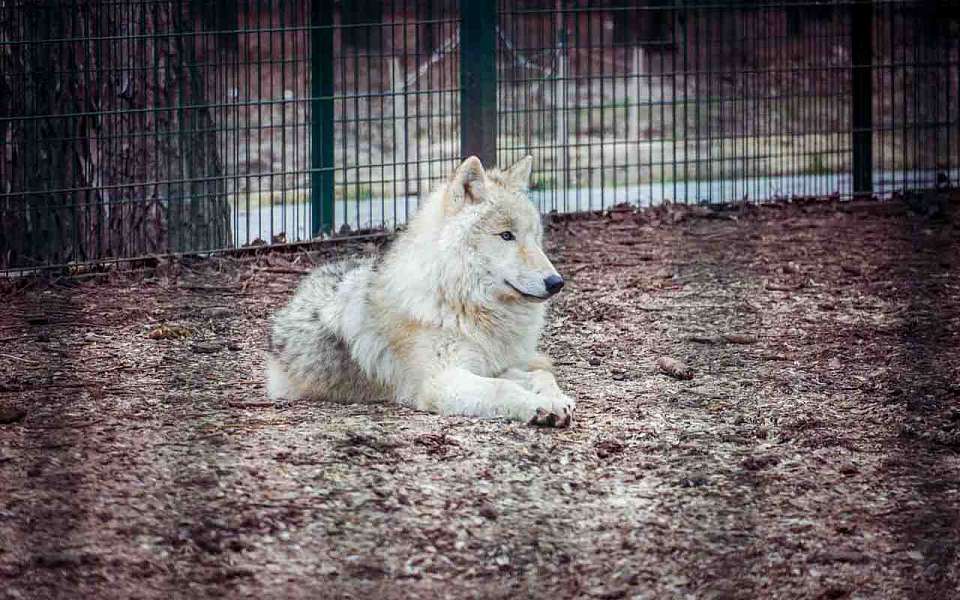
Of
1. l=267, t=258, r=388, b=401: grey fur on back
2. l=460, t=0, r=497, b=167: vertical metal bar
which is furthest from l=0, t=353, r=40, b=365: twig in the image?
l=460, t=0, r=497, b=167: vertical metal bar

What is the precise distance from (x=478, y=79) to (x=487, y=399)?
4.67m

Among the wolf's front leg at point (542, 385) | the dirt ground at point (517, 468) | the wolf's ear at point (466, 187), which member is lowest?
the dirt ground at point (517, 468)

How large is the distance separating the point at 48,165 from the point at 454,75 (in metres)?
3.12

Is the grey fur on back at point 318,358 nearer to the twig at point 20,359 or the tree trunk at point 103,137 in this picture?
the twig at point 20,359

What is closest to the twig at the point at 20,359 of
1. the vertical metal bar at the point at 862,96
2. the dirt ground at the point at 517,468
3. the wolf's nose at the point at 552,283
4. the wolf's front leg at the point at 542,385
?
the dirt ground at the point at 517,468

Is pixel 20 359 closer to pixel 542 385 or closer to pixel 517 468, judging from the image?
pixel 542 385

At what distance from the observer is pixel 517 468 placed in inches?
165

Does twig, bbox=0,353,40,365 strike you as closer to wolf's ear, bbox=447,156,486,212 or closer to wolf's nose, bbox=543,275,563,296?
wolf's ear, bbox=447,156,486,212

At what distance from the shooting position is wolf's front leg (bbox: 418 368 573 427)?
4684mm

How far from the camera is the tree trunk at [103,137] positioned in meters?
7.68

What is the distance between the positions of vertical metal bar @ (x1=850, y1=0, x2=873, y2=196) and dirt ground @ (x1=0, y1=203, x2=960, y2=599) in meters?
3.68

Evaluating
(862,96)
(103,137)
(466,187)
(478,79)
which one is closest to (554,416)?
(466,187)

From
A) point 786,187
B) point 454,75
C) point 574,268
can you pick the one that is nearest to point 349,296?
point 574,268

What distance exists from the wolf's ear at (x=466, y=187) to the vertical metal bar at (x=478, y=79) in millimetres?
3755
